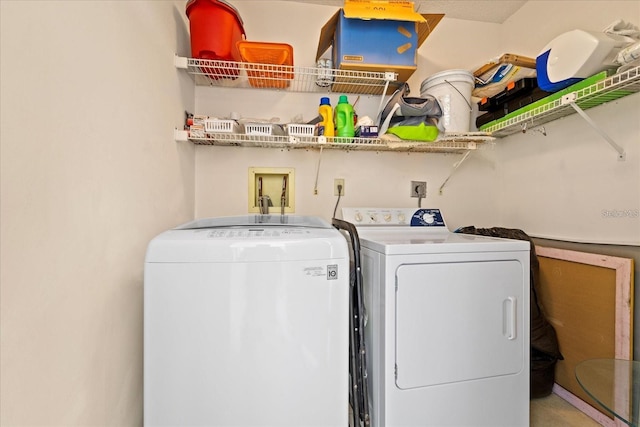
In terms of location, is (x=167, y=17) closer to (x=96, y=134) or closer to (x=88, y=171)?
(x=96, y=134)

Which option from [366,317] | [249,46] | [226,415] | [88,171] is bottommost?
[226,415]

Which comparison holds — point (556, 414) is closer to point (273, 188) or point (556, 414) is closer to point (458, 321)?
point (458, 321)

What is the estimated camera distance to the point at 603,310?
4.45 feet

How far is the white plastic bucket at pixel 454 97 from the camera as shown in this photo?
5.37 feet

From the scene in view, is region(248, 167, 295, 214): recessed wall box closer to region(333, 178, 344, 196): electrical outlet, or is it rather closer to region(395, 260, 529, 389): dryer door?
region(333, 178, 344, 196): electrical outlet

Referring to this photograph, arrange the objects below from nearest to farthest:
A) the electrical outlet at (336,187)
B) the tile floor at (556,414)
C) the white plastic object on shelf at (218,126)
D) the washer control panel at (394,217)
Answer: the tile floor at (556,414) → the white plastic object on shelf at (218,126) → the washer control panel at (394,217) → the electrical outlet at (336,187)

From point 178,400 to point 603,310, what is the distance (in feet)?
6.33

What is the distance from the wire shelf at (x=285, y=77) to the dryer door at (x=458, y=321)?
1180mm

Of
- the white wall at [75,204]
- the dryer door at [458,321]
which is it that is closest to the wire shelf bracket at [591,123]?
the dryer door at [458,321]

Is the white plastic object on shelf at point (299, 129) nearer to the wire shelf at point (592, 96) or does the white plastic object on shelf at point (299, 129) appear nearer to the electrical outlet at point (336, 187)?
the electrical outlet at point (336, 187)

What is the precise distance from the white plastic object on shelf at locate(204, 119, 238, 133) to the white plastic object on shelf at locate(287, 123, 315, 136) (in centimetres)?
32

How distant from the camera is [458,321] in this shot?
3.87 feet

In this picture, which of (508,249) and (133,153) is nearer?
(133,153)

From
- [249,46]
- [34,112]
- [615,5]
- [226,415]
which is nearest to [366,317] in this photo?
[226,415]
